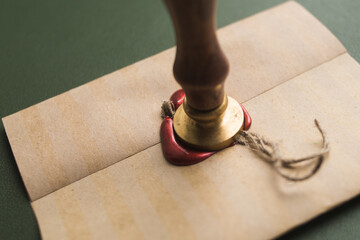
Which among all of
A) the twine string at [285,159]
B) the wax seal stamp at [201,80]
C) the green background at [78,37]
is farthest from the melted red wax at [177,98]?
the green background at [78,37]

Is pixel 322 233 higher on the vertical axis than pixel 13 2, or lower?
lower

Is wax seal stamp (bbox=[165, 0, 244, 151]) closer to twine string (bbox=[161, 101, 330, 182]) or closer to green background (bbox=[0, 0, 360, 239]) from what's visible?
twine string (bbox=[161, 101, 330, 182])

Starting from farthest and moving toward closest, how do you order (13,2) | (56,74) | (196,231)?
(13,2) < (56,74) < (196,231)

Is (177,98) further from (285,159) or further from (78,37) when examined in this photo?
(78,37)

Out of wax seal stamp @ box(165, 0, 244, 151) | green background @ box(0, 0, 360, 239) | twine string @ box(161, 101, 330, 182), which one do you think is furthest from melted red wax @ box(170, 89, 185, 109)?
green background @ box(0, 0, 360, 239)

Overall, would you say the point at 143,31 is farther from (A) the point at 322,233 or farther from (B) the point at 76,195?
(A) the point at 322,233

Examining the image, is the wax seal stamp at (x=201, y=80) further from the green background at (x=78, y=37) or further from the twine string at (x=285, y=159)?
the green background at (x=78, y=37)

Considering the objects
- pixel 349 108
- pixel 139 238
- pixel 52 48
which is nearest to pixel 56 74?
pixel 52 48
